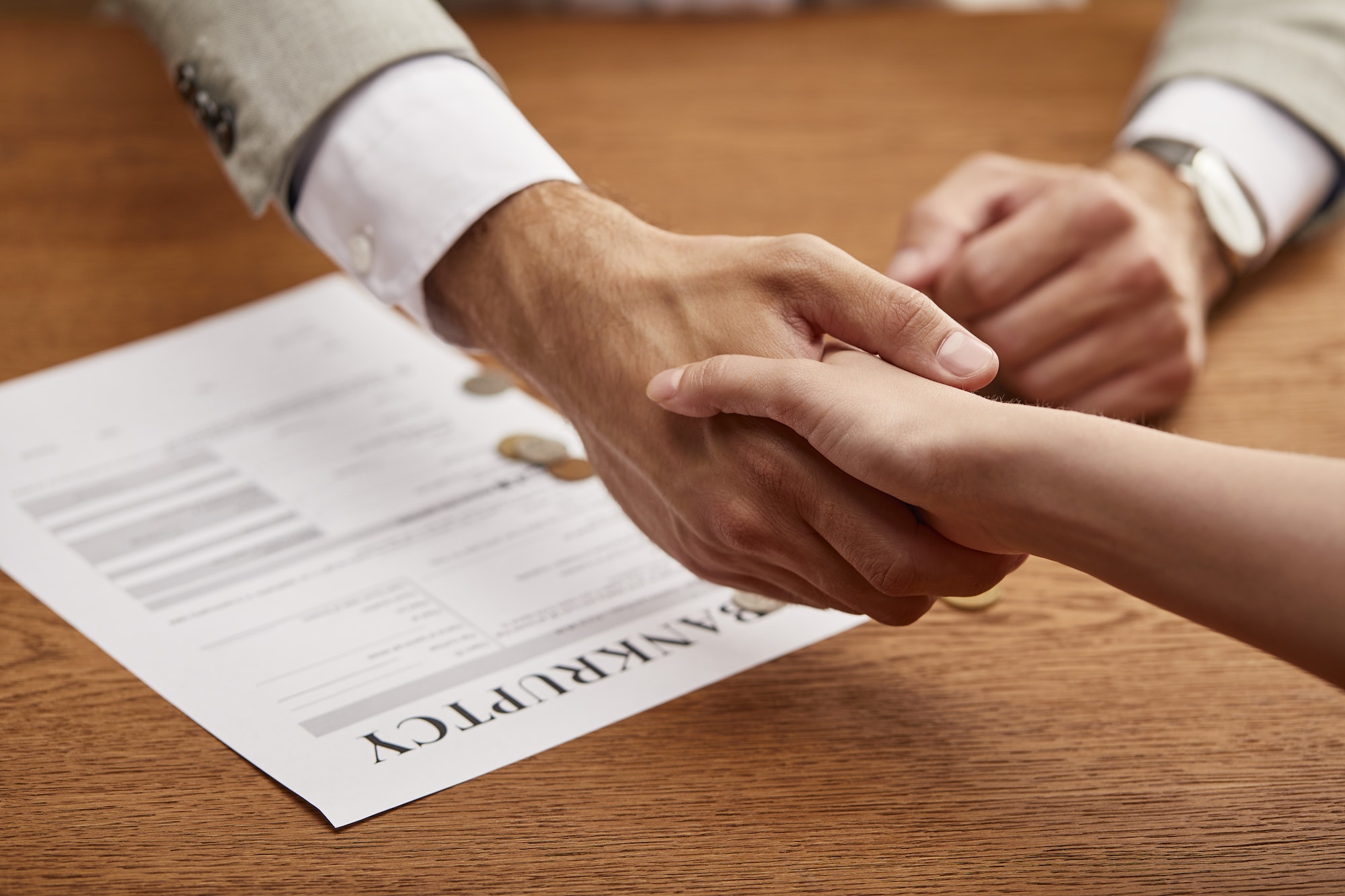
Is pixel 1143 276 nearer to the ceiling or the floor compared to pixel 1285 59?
nearer to the floor

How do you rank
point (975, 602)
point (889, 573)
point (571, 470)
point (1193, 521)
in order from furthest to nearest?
point (571, 470)
point (975, 602)
point (889, 573)
point (1193, 521)

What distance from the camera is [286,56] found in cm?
83

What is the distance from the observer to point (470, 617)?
26.5 inches

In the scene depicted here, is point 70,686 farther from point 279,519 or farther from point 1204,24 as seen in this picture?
point 1204,24

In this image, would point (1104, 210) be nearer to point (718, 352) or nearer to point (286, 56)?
point (718, 352)

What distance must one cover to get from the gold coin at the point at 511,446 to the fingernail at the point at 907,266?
0.27 m

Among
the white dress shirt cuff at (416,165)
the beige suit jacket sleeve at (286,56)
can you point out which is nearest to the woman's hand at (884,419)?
→ the white dress shirt cuff at (416,165)

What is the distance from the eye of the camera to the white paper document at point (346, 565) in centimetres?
60

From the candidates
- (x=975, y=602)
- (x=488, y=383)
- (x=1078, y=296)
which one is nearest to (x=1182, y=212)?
(x=1078, y=296)

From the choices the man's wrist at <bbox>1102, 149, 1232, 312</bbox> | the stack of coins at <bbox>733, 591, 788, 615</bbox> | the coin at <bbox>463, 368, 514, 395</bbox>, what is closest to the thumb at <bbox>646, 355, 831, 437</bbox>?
the stack of coins at <bbox>733, 591, 788, 615</bbox>

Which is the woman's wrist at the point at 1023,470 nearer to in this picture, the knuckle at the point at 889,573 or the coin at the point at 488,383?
the knuckle at the point at 889,573

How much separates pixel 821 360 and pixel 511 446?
25cm

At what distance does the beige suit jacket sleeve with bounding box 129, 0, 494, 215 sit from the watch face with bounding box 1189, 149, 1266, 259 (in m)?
0.55

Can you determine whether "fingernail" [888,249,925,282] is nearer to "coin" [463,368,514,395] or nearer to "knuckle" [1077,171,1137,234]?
"knuckle" [1077,171,1137,234]
